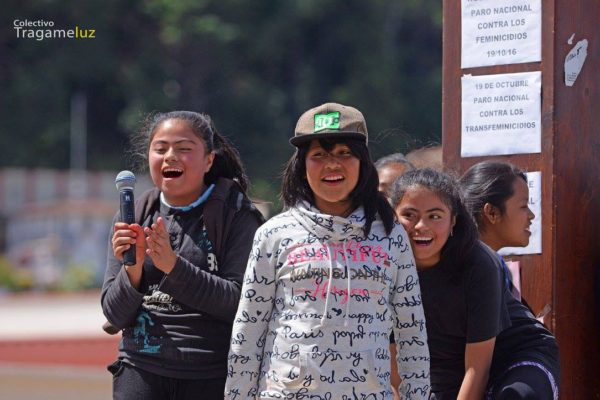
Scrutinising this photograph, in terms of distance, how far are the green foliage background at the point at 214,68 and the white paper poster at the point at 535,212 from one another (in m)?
37.0

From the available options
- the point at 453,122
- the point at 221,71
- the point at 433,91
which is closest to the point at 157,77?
the point at 221,71

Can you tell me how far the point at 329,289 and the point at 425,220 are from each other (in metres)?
0.64

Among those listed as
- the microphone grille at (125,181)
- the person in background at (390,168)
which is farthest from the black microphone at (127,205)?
the person in background at (390,168)

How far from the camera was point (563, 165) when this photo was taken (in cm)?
480

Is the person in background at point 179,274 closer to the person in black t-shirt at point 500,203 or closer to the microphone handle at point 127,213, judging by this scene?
the microphone handle at point 127,213

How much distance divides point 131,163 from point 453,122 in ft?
5.11

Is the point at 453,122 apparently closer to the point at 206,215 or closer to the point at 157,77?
the point at 206,215

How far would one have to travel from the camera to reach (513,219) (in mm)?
4340

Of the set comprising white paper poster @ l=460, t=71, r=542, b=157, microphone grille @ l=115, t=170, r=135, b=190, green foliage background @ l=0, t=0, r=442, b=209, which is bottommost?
microphone grille @ l=115, t=170, r=135, b=190

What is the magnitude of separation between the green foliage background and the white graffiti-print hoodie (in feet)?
126

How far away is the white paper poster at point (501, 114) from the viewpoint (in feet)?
15.8

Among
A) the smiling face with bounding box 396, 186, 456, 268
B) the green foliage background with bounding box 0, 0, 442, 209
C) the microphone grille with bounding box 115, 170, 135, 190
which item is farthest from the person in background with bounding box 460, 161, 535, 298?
the green foliage background with bounding box 0, 0, 442, 209

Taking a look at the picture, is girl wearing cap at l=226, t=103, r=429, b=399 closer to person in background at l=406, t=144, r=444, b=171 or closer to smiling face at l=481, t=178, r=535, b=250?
smiling face at l=481, t=178, r=535, b=250

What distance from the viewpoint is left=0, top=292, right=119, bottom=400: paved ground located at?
16.6 m
